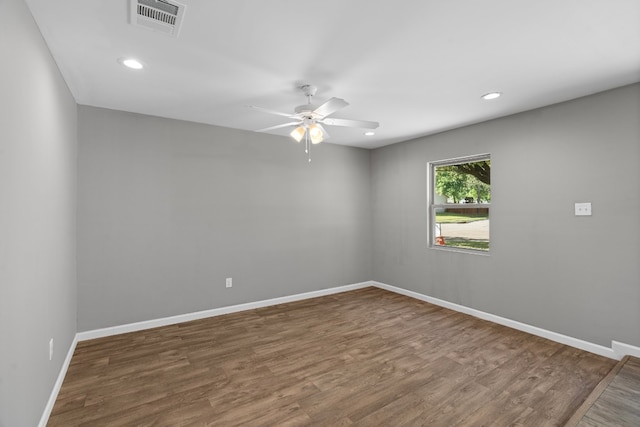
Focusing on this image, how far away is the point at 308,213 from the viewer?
477 cm

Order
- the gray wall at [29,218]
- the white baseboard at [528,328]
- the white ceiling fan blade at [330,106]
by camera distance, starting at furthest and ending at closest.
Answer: the white baseboard at [528,328] → the white ceiling fan blade at [330,106] → the gray wall at [29,218]

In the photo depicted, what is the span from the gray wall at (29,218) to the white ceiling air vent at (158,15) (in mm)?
535

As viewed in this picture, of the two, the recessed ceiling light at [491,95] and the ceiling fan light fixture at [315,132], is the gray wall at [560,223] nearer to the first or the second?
the recessed ceiling light at [491,95]

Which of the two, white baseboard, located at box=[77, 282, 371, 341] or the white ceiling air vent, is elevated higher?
the white ceiling air vent

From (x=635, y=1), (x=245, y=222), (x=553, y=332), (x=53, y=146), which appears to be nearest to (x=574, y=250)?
(x=553, y=332)

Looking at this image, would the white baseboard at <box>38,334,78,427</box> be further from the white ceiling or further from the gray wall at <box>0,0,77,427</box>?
the white ceiling

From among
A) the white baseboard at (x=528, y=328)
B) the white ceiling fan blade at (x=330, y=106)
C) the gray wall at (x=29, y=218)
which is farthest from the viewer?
the white baseboard at (x=528, y=328)

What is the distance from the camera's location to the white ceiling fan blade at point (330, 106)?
224cm

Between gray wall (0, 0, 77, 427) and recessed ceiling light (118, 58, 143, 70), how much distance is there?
1.46 ft

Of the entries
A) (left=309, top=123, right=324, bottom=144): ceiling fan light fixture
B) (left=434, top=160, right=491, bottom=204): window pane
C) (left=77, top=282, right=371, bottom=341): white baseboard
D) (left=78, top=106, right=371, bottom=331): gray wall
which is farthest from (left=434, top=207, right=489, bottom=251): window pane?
(left=309, top=123, right=324, bottom=144): ceiling fan light fixture

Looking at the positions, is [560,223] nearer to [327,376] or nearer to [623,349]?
[623,349]

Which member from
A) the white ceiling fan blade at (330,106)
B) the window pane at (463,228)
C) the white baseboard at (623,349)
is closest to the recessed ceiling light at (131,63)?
the white ceiling fan blade at (330,106)

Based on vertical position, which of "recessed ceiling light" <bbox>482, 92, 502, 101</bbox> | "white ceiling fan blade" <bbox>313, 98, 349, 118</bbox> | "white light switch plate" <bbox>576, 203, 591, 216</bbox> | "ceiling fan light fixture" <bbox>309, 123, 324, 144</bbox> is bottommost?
"white light switch plate" <bbox>576, 203, 591, 216</bbox>

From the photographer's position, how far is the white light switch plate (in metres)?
2.93
